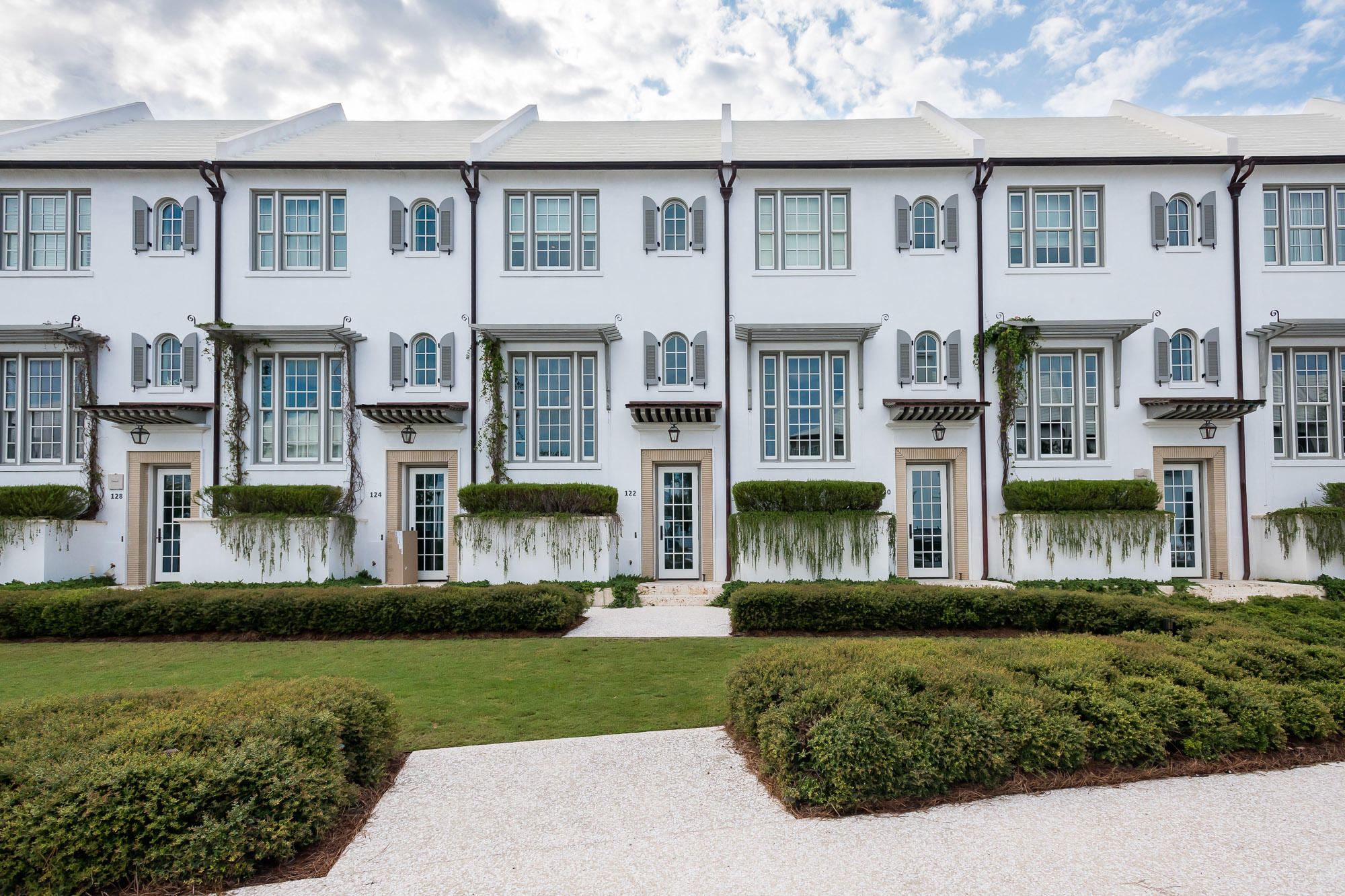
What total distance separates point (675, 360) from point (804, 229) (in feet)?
13.3

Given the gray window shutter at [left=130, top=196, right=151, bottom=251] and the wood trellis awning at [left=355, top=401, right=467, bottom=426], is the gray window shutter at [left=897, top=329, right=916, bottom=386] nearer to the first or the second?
the wood trellis awning at [left=355, top=401, right=467, bottom=426]

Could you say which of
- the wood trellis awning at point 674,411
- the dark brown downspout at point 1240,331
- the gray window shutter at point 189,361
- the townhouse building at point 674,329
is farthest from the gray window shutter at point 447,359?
the dark brown downspout at point 1240,331

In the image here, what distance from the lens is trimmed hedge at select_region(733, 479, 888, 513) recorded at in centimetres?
1452

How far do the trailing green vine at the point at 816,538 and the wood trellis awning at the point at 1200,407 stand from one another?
6.28 metres

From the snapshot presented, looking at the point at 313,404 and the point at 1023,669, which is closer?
the point at 1023,669

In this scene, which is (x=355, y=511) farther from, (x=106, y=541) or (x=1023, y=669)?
(x=1023, y=669)

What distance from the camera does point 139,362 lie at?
15.9m

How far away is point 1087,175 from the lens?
53.2ft

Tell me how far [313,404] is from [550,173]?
23.5 feet

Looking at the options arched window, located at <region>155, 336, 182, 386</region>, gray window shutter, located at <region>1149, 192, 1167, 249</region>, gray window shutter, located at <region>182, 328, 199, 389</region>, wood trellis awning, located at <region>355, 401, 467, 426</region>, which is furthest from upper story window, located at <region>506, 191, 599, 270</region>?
gray window shutter, located at <region>1149, 192, 1167, 249</region>

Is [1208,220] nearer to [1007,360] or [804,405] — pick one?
[1007,360]

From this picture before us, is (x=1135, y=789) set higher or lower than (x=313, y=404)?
lower

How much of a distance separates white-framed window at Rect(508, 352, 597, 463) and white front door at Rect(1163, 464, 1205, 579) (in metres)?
12.4

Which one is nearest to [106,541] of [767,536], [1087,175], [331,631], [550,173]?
[331,631]
